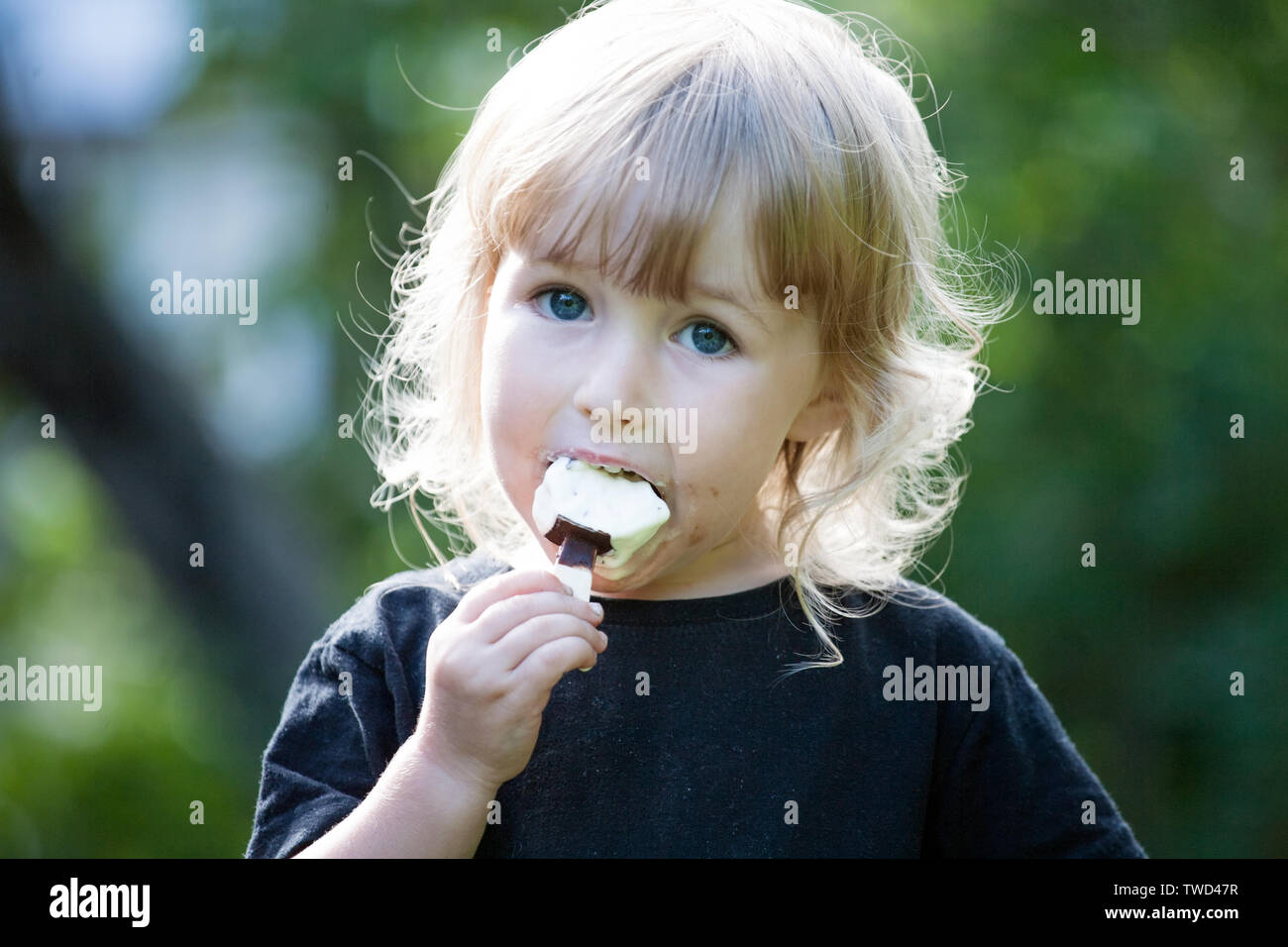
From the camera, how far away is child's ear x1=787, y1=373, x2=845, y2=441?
5.65 ft

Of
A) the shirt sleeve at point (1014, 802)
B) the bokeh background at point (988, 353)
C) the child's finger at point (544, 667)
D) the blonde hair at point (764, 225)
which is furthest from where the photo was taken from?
the bokeh background at point (988, 353)

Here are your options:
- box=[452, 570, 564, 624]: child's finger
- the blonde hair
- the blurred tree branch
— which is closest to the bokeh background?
the blurred tree branch

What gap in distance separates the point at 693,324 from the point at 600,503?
236mm

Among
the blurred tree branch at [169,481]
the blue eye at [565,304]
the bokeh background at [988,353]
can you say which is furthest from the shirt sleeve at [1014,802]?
the blurred tree branch at [169,481]

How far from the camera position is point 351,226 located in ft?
12.5

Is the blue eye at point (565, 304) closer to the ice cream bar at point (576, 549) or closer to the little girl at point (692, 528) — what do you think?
the little girl at point (692, 528)

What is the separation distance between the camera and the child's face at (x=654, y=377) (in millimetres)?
1410

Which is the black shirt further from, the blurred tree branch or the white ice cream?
the blurred tree branch

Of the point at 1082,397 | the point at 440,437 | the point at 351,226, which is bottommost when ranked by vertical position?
the point at 440,437

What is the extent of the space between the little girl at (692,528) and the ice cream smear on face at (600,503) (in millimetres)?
26

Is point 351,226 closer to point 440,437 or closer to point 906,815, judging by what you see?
point 440,437

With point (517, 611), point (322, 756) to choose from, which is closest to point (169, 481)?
point (322, 756)
